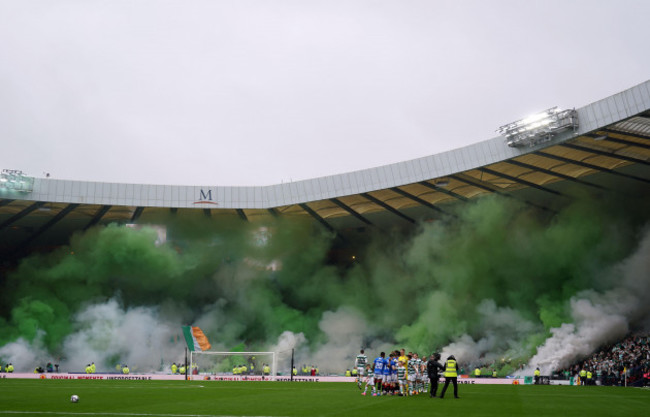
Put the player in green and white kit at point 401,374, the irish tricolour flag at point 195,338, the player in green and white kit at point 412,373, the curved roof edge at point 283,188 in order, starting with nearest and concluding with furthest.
Result: the player in green and white kit at point 401,374
the player in green and white kit at point 412,373
the curved roof edge at point 283,188
the irish tricolour flag at point 195,338

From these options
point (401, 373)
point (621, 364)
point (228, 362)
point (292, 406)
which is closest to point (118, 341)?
point (228, 362)

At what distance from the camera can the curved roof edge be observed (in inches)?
1620

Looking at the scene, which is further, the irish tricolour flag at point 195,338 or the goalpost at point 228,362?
the goalpost at point 228,362

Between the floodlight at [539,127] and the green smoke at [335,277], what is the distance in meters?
10.8

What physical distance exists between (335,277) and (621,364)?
25058 mm

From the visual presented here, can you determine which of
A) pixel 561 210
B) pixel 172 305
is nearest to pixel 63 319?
pixel 172 305

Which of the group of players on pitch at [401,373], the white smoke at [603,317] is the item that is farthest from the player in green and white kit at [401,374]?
the white smoke at [603,317]

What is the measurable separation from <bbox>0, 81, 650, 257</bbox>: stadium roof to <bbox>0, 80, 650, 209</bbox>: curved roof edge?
0.23 ft

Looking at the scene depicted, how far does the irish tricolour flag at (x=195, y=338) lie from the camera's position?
52.2 metres

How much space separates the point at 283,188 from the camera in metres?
49.0

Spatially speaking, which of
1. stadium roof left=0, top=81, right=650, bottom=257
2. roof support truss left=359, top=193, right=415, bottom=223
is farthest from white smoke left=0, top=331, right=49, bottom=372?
roof support truss left=359, top=193, right=415, bottom=223

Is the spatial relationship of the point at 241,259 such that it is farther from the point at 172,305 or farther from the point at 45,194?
the point at 45,194

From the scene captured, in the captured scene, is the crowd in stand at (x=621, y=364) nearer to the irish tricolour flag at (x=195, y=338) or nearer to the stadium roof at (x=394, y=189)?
the stadium roof at (x=394, y=189)

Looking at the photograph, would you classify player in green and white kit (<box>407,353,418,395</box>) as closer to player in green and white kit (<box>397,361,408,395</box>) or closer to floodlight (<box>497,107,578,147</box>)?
player in green and white kit (<box>397,361,408,395</box>)
